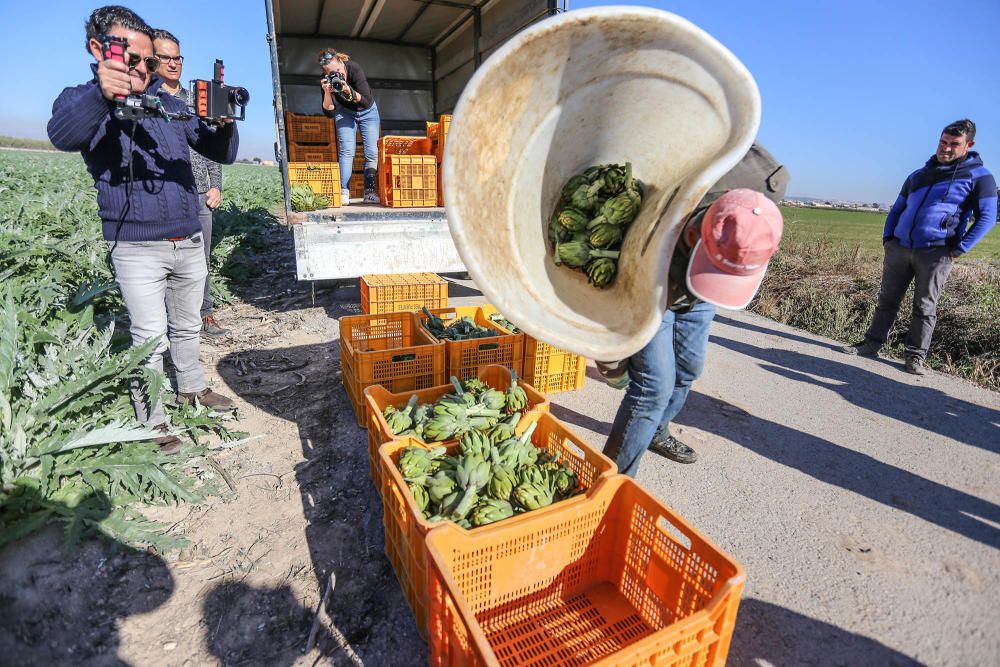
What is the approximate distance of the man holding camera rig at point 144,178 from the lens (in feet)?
8.25

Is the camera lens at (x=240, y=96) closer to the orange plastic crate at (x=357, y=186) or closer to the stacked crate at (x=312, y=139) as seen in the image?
the stacked crate at (x=312, y=139)

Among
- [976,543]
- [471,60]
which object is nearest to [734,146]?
[976,543]

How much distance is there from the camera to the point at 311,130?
283 inches

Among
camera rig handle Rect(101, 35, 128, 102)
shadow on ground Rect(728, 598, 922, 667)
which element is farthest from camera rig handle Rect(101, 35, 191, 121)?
shadow on ground Rect(728, 598, 922, 667)

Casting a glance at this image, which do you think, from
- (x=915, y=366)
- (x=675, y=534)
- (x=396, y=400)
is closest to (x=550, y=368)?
(x=396, y=400)

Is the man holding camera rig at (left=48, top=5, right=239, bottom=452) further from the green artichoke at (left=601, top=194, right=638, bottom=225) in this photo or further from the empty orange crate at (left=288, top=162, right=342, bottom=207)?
the empty orange crate at (left=288, top=162, right=342, bottom=207)

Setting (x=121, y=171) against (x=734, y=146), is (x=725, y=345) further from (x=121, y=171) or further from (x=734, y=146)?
(x=121, y=171)

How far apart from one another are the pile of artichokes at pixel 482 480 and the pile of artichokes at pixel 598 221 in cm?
92

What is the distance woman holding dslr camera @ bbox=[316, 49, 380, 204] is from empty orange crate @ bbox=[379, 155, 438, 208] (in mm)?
933

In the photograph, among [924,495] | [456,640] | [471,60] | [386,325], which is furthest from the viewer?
[471,60]

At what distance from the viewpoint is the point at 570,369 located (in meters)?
4.39

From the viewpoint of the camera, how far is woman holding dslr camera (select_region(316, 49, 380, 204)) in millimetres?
6090

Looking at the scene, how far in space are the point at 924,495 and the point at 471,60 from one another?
793 cm

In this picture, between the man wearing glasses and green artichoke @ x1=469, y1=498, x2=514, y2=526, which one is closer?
green artichoke @ x1=469, y1=498, x2=514, y2=526
